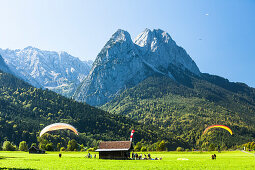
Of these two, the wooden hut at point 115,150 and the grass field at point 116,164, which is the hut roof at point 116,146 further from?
the grass field at point 116,164

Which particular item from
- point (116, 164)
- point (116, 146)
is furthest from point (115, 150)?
point (116, 164)

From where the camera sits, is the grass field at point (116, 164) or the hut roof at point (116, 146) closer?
the grass field at point (116, 164)

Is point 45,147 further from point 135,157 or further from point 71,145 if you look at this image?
point 135,157

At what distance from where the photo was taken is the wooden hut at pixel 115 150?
68375 millimetres

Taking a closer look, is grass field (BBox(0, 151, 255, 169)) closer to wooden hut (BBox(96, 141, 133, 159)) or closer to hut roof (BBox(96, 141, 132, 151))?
wooden hut (BBox(96, 141, 133, 159))

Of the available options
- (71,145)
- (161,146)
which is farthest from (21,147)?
(161,146)

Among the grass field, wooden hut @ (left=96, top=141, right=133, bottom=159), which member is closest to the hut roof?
wooden hut @ (left=96, top=141, right=133, bottom=159)

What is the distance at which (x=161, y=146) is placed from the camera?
138 m

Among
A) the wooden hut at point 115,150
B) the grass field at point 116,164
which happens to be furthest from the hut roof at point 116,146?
the grass field at point 116,164

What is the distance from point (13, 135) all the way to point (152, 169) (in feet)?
590

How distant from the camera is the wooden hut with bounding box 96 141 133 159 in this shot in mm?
68375

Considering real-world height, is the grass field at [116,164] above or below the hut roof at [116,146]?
below

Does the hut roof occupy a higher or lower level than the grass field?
higher

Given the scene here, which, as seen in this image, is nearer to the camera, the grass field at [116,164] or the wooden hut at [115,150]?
the grass field at [116,164]
